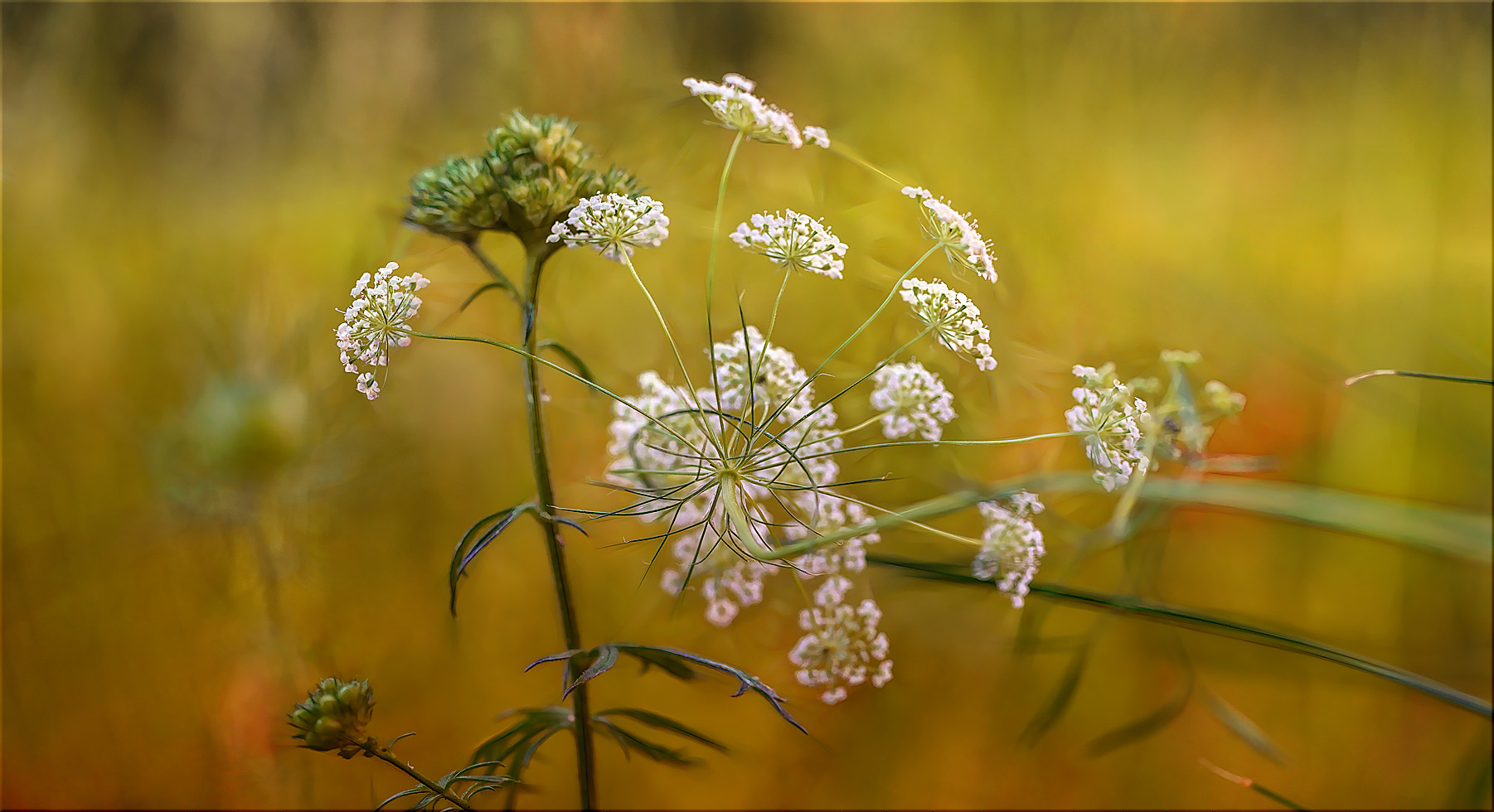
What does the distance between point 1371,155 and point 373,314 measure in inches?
35.0

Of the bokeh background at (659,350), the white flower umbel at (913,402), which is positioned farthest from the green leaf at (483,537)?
the bokeh background at (659,350)

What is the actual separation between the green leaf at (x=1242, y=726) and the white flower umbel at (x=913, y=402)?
46 cm

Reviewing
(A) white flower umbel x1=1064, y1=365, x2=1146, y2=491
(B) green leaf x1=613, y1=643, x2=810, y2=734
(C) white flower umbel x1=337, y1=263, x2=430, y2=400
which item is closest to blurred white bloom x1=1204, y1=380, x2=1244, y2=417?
(A) white flower umbel x1=1064, y1=365, x2=1146, y2=491

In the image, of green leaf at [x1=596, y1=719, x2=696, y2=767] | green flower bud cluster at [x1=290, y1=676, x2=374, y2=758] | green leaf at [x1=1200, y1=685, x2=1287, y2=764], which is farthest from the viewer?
green leaf at [x1=1200, y1=685, x2=1287, y2=764]

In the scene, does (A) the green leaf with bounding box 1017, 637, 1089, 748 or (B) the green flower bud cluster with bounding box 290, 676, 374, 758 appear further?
(A) the green leaf with bounding box 1017, 637, 1089, 748

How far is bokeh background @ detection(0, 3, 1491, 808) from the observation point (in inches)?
27.9

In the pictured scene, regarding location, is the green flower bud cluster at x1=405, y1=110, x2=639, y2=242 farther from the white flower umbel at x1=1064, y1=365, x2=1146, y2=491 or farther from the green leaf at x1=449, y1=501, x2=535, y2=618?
the white flower umbel at x1=1064, y1=365, x2=1146, y2=491

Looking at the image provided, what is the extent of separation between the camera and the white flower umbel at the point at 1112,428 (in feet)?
1.25

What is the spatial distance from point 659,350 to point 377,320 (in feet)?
1.16

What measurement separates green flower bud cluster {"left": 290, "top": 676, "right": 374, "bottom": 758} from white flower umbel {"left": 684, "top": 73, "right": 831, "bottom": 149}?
Answer: 342 millimetres

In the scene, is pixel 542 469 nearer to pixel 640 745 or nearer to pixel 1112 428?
pixel 640 745

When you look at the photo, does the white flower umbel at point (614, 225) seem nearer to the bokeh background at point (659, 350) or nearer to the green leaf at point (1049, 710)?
the bokeh background at point (659, 350)

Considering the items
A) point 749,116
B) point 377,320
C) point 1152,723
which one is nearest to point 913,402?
point 749,116

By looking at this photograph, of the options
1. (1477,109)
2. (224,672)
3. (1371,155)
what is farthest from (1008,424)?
(224,672)
